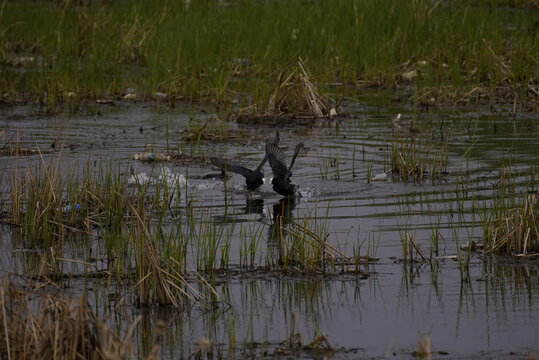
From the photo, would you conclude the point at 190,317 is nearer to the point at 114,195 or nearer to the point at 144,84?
the point at 114,195

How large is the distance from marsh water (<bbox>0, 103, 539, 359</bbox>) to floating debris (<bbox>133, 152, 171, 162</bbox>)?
8 centimetres

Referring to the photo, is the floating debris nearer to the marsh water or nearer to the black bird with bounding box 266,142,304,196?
the marsh water

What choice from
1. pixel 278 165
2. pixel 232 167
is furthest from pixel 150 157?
pixel 278 165

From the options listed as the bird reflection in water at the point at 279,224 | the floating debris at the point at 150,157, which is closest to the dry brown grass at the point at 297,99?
the floating debris at the point at 150,157

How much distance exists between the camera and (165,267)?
6.03 m

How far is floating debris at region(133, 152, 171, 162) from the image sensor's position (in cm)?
1053

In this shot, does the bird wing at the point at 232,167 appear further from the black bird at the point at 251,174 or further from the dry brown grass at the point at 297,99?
the dry brown grass at the point at 297,99

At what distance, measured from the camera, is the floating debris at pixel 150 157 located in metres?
10.5

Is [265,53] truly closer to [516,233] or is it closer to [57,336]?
[516,233]

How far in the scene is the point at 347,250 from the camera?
7020 millimetres

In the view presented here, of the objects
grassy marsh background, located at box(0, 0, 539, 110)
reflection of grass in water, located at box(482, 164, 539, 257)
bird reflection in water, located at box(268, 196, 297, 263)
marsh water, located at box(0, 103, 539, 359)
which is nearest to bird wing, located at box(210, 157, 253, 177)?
marsh water, located at box(0, 103, 539, 359)

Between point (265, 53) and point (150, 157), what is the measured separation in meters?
5.68

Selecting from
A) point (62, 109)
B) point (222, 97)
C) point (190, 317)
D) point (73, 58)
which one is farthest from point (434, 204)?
point (73, 58)

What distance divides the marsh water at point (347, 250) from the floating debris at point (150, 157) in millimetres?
78
